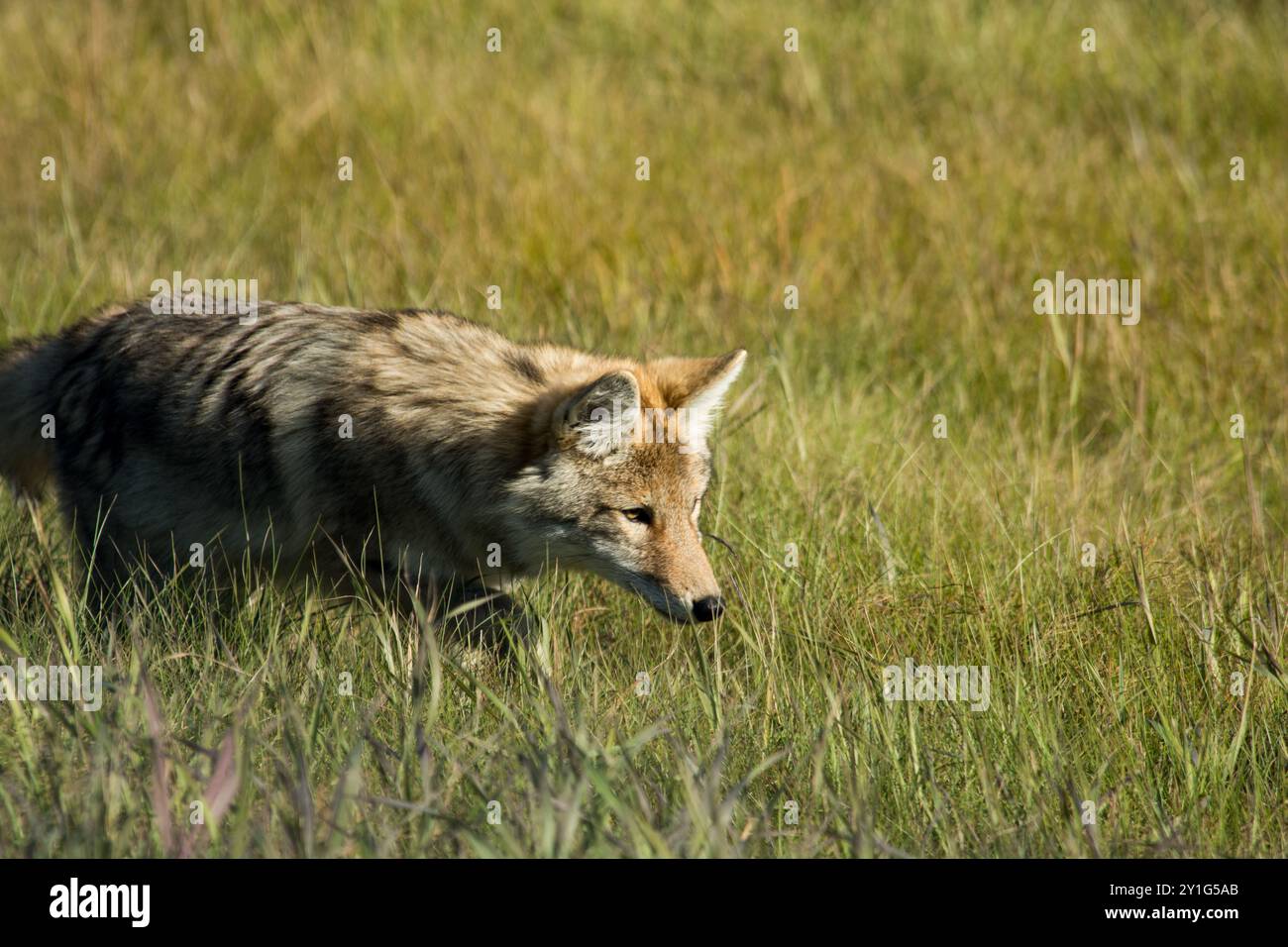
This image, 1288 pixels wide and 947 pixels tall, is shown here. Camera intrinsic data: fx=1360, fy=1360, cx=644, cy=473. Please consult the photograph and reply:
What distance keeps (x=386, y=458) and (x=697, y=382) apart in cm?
105

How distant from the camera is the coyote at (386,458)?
4.38m

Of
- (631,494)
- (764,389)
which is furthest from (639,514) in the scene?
(764,389)

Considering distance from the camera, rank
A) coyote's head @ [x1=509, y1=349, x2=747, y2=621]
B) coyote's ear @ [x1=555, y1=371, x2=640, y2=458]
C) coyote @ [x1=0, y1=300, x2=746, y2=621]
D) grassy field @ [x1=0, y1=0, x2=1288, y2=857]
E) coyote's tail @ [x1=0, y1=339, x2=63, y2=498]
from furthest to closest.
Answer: coyote's tail @ [x1=0, y1=339, x2=63, y2=498], coyote @ [x1=0, y1=300, x2=746, y2=621], coyote's head @ [x1=509, y1=349, x2=747, y2=621], coyote's ear @ [x1=555, y1=371, x2=640, y2=458], grassy field @ [x1=0, y1=0, x2=1288, y2=857]

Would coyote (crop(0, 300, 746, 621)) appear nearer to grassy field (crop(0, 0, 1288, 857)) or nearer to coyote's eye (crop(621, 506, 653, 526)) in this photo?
coyote's eye (crop(621, 506, 653, 526))

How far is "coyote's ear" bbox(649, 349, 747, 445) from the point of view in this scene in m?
4.50

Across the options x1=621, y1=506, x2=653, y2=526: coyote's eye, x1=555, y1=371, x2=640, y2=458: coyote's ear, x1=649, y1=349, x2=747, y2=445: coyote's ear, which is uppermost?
x1=649, y1=349, x2=747, y2=445: coyote's ear

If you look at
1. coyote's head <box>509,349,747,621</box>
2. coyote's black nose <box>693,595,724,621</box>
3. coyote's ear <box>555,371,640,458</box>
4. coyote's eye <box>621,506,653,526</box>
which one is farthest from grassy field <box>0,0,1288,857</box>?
coyote's ear <box>555,371,640,458</box>

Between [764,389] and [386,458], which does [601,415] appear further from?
[764,389]

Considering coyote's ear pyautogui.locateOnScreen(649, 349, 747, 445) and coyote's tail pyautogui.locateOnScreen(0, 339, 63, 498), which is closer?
coyote's ear pyautogui.locateOnScreen(649, 349, 747, 445)

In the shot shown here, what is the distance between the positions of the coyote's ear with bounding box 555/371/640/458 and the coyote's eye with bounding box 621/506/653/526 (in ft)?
0.67

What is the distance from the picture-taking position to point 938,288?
24.0 feet
